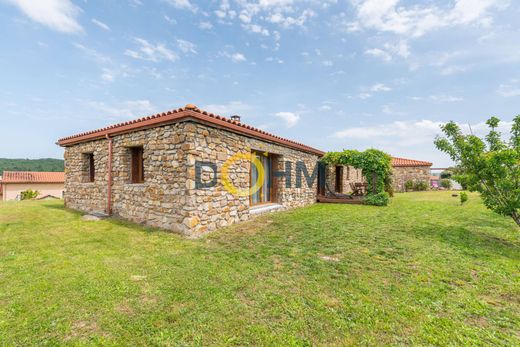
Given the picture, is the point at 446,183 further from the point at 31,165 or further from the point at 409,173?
the point at 31,165

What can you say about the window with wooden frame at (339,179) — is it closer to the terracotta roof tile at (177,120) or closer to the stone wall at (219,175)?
the terracotta roof tile at (177,120)

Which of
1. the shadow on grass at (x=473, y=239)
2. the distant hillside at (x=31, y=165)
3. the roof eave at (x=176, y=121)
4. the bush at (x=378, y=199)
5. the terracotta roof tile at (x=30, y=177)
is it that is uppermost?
the distant hillside at (x=31, y=165)

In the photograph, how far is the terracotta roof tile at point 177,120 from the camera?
5.79 m

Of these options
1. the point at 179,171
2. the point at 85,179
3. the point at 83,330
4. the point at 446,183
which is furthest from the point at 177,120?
the point at 446,183

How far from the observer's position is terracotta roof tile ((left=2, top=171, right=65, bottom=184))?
2769 cm

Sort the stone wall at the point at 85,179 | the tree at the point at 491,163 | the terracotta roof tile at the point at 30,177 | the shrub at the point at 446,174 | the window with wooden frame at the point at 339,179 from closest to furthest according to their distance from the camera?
the tree at the point at 491,163, the stone wall at the point at 85,179, the window with wooden frame at the point at 339,179, the shrub at the point at 446,174, the terracotta roof tile at the point at 30,177

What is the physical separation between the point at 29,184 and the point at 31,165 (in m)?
25.4

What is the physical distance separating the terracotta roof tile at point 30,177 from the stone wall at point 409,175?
39105 mm

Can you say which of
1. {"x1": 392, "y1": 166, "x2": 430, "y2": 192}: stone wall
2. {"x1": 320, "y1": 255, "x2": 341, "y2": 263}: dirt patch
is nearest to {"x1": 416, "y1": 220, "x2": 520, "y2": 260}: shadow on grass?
{"x1": 320, "y1": 255, "x2": 341, "y2": 263}: dirt patch

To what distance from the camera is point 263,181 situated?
377 inches

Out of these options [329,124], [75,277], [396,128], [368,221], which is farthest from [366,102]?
[75,277]

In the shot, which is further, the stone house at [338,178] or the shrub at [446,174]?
the shrub at [446,174]

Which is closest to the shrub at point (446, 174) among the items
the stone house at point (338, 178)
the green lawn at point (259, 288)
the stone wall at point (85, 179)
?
the stone house at point (338, 178)

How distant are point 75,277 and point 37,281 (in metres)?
0.46
